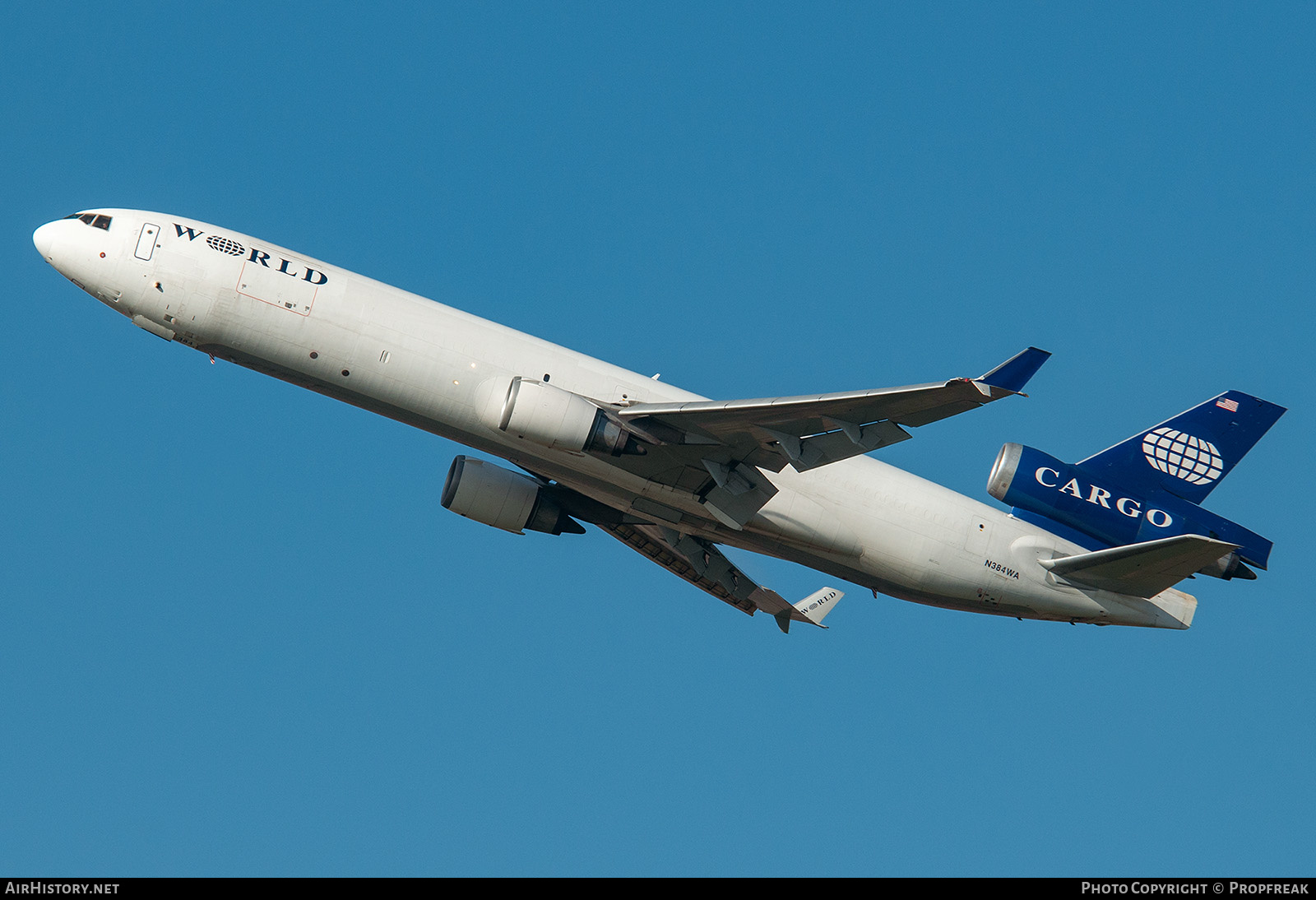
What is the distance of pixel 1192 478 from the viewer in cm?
3622

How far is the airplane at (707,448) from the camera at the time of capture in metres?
30.8

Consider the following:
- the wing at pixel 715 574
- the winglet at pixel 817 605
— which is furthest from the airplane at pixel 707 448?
the winglet at pixel 817 605

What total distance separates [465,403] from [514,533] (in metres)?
5.93

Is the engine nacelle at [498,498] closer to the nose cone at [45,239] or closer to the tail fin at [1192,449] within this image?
the nose cone at [45,239]

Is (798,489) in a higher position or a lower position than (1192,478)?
lower

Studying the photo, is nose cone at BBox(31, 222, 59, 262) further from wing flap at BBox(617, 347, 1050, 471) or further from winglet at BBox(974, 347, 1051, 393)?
winglet at BBox(974, 347, 1051, 393)

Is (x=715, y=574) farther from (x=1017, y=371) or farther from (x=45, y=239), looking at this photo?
(x=45, y=239)

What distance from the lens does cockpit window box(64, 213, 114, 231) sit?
32.0 m

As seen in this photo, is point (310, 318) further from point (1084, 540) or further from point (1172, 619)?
point (1172, 619)

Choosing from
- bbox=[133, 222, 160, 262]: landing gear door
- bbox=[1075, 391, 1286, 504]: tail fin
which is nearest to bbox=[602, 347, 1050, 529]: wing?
bbox=[1075, 391, 1286, 504]: tail fin

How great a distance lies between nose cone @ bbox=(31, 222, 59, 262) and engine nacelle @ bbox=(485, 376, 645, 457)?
11.8m

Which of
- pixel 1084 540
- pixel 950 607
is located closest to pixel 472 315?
pixel 950 607

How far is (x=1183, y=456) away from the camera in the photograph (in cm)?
3641
